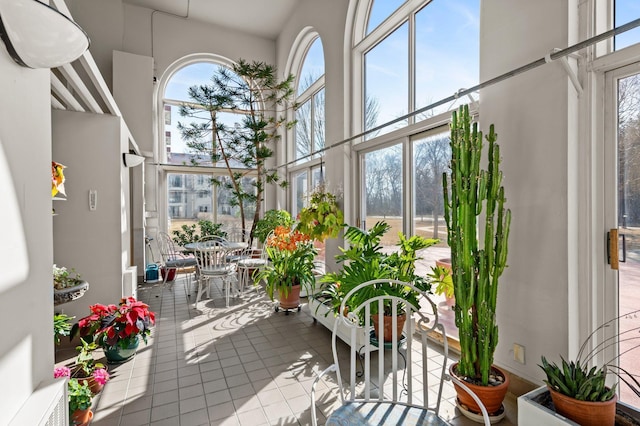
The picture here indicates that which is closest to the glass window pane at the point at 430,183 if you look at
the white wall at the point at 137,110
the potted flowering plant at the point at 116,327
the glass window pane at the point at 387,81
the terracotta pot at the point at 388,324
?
the glass window pane at the point at 387,81

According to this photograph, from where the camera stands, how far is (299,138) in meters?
6.22

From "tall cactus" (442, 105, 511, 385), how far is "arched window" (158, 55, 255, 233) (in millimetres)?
4733

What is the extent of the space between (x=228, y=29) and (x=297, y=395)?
6980mm

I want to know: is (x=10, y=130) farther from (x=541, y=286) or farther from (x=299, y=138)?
(x=299, y=138)

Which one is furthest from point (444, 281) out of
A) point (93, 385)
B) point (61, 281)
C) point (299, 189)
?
point (299, 189)

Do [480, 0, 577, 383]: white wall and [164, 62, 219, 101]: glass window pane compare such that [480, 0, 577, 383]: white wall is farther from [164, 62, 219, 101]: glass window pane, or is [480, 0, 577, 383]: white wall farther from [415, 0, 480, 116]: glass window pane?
[164, 62, 219, 101]: glass window pane

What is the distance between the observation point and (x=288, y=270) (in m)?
3.67

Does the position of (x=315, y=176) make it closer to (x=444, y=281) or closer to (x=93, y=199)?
(x=93, y=199)

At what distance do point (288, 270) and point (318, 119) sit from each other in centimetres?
298

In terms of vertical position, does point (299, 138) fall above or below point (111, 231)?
above

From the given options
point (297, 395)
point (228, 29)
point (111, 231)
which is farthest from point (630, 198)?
point (228, 29)

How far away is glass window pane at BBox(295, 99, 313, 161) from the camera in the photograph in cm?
586

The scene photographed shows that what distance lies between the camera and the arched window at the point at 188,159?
245 inches

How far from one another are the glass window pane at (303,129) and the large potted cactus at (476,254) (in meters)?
4.11
